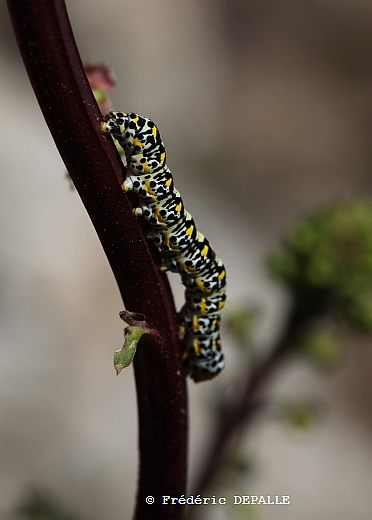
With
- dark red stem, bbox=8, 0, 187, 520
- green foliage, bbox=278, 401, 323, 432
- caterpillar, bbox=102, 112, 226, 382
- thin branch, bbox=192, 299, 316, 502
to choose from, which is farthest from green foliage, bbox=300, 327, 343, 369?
dark red stem, bbox=8, 0, 187, 520

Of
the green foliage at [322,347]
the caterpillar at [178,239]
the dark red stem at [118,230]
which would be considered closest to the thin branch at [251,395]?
the green foliage at [322,347]

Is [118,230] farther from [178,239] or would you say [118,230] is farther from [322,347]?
[322,347]

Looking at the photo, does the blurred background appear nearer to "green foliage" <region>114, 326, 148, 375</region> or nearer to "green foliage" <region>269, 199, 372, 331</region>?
"green foliage" <region>269, 199, 372, 331</region>

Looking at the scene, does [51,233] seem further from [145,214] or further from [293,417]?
[145,214]

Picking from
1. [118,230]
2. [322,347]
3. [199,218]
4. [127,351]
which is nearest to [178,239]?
[118,230]

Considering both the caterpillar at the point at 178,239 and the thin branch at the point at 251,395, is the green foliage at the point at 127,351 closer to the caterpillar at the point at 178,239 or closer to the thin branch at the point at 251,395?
the caterpillar at the point at 178,239

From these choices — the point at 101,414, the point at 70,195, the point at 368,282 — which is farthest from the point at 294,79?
the point at 368,282

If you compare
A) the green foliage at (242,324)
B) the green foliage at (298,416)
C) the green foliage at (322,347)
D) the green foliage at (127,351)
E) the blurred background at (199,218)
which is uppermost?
the blurred background at (199,218)
